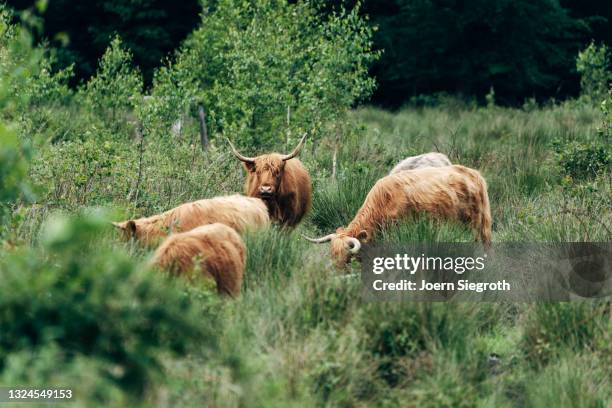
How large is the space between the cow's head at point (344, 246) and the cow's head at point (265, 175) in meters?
1.09

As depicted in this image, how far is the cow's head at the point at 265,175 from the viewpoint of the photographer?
902 cm

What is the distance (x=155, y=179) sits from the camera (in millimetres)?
9562

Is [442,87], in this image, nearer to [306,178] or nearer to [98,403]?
[306,178]

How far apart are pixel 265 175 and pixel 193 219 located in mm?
2096

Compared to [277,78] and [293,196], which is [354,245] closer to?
[293,196]

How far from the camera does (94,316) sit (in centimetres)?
417

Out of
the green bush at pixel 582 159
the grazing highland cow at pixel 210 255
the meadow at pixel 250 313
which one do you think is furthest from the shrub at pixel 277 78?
the grazing highland cow at pixel 210 255

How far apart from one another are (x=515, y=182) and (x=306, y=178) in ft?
9.51

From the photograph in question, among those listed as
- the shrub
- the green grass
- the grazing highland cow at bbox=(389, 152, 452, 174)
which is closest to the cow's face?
the green grass

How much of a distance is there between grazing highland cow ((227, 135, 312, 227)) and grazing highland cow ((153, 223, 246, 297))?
9.00 feet

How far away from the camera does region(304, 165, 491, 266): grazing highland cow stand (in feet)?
26.8

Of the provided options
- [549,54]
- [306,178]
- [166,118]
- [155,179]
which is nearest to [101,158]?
[155,179]

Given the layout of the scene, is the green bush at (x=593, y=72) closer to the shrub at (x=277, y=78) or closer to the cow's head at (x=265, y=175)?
the shrub at (x=277, y=78)

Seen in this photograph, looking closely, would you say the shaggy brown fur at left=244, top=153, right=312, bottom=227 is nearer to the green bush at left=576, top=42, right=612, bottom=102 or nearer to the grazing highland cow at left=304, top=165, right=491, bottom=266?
the grazing highland cow at left=304, top=165, right=491, bottom=266
